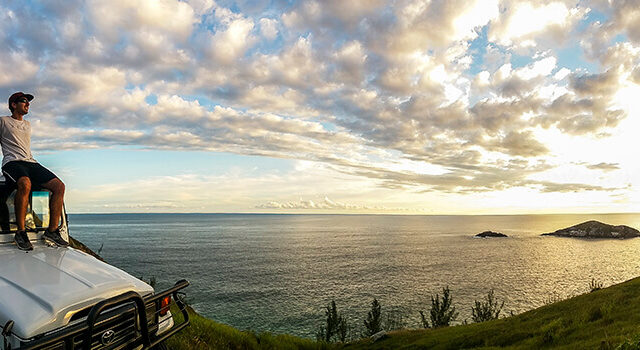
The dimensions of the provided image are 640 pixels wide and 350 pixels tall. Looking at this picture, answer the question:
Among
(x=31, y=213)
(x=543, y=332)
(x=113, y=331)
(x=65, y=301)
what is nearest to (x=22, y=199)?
(x=31, y=213)

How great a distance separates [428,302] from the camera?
63281 mm

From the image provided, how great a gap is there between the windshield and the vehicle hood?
444mm

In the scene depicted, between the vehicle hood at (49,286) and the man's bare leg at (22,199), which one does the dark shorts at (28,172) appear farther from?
the vehicle hood at (49,286)

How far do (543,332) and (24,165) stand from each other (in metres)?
16.6

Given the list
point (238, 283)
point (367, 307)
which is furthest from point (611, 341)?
point (238, 283)

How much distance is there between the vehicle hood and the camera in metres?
4.20

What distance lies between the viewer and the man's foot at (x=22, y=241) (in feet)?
19.8

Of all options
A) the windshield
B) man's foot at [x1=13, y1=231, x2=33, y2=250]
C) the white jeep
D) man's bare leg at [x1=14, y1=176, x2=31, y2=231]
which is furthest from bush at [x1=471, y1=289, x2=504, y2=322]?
man's bare leg at [x1=14, y1=176, x2=31, y2=231]

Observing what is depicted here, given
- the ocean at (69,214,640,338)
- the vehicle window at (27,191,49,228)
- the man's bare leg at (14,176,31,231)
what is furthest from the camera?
the ocean at (69,214,640,338)

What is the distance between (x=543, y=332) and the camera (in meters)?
13.9

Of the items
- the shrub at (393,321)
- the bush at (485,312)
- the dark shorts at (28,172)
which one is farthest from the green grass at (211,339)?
the shrub at (393,321)

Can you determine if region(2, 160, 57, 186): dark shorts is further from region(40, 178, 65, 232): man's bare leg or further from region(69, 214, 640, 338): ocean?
region(69, 214, 640, 338): ocean

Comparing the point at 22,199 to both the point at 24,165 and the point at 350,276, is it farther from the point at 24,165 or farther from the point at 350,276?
the point at 350,276

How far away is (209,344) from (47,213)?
7030 millimetres
